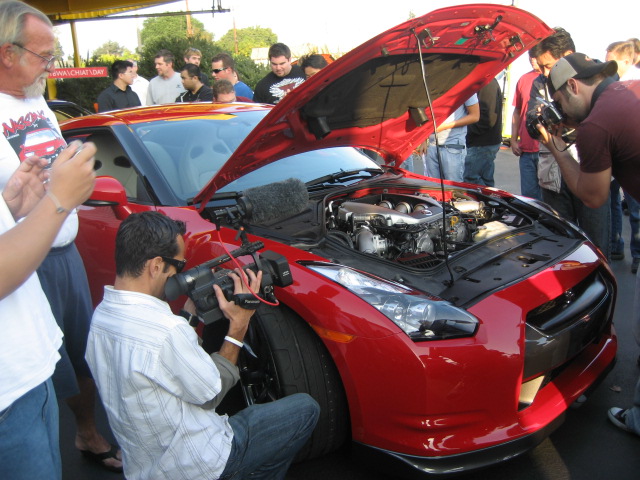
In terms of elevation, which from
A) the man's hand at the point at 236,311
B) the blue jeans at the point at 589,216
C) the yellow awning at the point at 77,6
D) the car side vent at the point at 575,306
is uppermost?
the yellow awning at the point at 77,6

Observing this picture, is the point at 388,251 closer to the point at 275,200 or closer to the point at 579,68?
the point at 275,200

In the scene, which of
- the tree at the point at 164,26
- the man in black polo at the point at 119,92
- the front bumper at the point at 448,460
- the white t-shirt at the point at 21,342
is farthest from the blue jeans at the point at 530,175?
the tree at the point at 164,26

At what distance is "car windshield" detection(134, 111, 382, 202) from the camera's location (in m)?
3.10

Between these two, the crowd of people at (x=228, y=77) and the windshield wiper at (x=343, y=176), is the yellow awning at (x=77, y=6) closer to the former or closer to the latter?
the crowd of people at (x=228, y=77)

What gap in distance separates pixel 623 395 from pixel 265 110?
9.31ft

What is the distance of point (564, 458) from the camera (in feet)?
8.08

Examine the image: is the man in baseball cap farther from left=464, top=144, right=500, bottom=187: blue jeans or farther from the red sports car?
left=464, top=144, right=500, bottom=187: blue jeans

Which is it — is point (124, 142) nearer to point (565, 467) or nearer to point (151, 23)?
point (565, 467)

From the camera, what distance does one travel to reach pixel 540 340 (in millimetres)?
2146

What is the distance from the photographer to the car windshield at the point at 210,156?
310cm

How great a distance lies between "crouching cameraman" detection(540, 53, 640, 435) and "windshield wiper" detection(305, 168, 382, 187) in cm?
129

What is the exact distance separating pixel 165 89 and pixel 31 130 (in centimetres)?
580

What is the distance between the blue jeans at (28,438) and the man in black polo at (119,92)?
7098 mm

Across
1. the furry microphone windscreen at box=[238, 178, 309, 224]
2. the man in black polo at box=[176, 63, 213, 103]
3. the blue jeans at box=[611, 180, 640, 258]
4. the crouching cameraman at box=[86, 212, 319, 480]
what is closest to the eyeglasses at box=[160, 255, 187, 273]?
the crouching cameraman at box=[86, 212, 319, 480]
